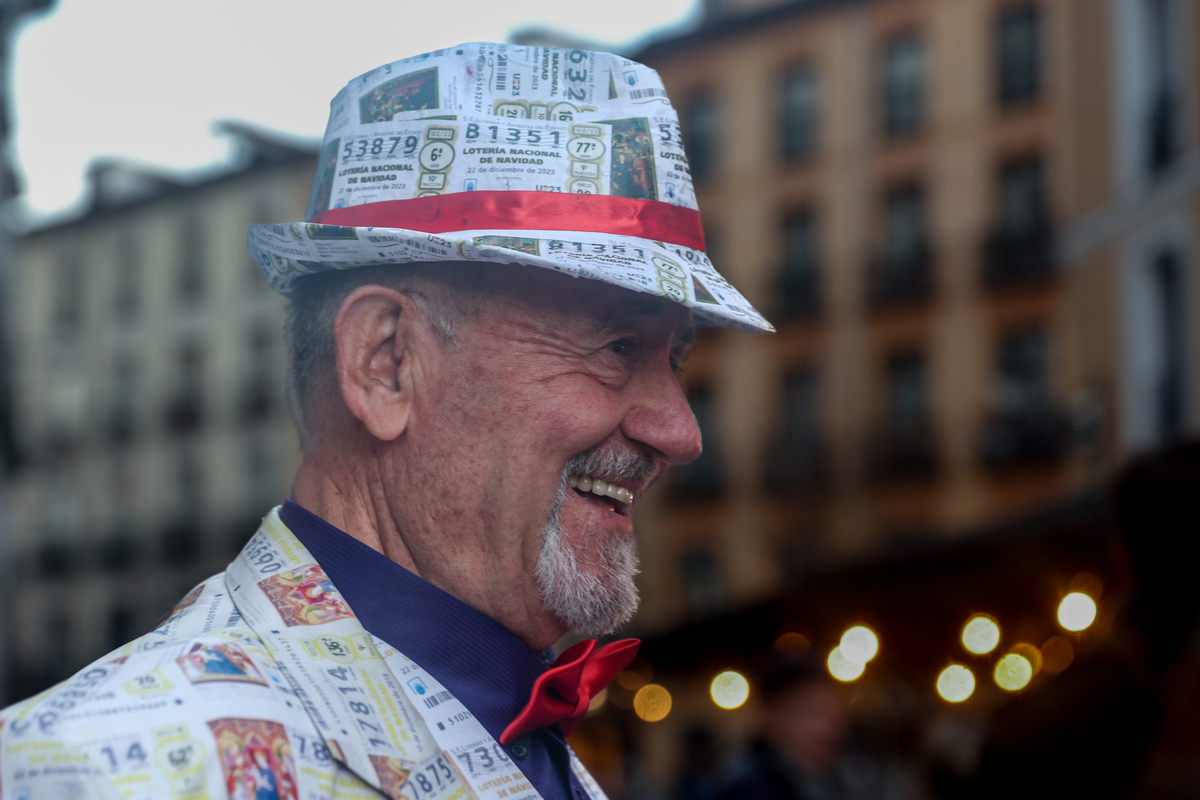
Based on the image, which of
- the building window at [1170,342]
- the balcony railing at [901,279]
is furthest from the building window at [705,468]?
the building window at [1170,342]

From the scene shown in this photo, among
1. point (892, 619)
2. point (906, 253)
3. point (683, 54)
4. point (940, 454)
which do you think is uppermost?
point (683, 54)

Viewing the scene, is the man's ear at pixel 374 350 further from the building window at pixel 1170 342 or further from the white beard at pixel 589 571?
the building window at pixel 1170 342

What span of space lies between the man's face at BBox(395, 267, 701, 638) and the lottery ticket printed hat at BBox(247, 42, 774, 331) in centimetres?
12

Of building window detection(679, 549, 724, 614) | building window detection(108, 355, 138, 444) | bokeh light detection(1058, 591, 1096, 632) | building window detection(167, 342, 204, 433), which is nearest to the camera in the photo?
bokeh light detection(1058, 591, 1096, 632)

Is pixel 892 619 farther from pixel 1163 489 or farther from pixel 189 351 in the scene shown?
pixel 189 351

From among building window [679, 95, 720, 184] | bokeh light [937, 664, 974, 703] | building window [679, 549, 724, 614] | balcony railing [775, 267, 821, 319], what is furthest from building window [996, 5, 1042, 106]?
bokeh light [937, 664, 974, 703]

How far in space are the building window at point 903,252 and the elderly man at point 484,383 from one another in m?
26.8

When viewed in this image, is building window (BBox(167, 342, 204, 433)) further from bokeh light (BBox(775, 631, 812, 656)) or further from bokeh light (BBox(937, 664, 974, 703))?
bokeh light (BBox(937, 664, 974, 703))

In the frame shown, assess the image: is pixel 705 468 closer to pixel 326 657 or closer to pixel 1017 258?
pixel 1017 258

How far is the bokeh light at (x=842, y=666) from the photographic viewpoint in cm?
988

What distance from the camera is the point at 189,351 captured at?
41281mm

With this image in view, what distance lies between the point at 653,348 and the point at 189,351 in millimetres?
41264

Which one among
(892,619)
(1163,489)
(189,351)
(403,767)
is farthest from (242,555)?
(189,351)

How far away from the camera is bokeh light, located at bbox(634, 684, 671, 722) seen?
2213 centimetres
